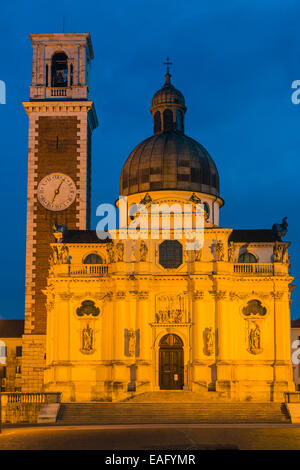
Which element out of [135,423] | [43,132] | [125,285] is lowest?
[135,423]

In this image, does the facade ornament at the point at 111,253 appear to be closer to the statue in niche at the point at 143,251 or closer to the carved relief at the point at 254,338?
the statue in niche at the point at 143,251

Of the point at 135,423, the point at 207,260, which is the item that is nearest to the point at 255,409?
the point at 135,423

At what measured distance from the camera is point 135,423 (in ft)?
145

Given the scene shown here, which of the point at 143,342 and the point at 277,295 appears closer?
the point at 143,342

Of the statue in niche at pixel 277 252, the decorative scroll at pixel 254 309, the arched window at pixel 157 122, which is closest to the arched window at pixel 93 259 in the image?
the decorative scroll at pixel 254 309

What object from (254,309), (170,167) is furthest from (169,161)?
(254,309)

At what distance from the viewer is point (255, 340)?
52.1m

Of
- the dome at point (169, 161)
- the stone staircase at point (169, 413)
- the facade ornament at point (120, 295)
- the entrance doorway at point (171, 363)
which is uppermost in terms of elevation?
the dome at point (169, 161)

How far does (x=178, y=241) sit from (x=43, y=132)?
560 inches

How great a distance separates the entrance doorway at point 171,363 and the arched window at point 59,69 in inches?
875

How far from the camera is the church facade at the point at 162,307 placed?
51625mm

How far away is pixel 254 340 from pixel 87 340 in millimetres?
10859

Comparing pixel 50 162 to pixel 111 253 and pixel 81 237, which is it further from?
pixel 111 253
